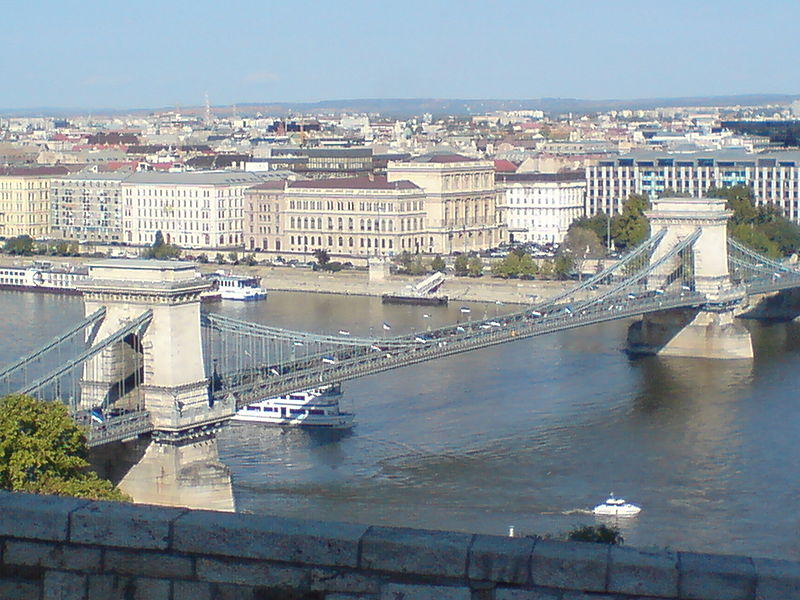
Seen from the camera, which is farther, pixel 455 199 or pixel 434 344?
pixel 455 199

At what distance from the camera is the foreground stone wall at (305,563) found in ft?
7.20

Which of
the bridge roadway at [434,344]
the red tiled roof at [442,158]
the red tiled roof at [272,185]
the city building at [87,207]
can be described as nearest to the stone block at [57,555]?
the bridge roadway at [434,344]

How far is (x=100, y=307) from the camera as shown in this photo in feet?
36.3

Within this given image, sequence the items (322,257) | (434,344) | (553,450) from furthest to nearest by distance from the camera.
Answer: (322,257) < (434,344) < (553,450)

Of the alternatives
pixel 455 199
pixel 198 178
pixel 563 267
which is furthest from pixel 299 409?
pixel 198 178

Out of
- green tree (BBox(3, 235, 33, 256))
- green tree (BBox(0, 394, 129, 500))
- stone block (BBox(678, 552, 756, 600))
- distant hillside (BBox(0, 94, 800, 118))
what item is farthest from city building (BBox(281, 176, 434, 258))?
distant hillside (BBox(0, 94, 800, 118))

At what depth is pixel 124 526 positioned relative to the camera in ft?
7.70

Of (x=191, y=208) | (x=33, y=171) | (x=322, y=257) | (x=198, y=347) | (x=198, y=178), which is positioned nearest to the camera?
(x=198, y=347)

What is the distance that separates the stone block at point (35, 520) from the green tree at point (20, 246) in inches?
1180

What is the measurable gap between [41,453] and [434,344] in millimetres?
7023

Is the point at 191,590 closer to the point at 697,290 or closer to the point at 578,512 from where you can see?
the point at 578,512

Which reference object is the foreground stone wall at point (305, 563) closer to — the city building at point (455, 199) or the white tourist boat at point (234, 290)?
the white tourist boat at point (234, 290)

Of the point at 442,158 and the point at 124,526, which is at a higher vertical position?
the point at 124,526

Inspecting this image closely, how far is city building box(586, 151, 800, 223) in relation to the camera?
3038 centimetres
